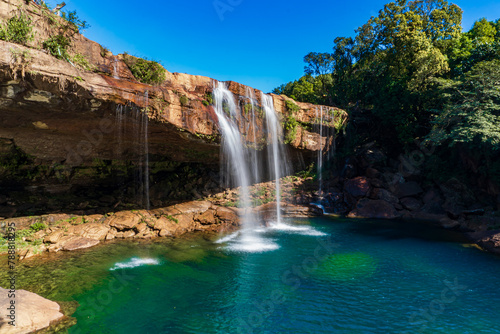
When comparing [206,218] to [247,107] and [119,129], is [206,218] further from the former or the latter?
[247,107]

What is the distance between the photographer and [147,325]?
258 inches

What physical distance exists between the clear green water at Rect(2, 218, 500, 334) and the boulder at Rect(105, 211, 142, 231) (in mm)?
1885

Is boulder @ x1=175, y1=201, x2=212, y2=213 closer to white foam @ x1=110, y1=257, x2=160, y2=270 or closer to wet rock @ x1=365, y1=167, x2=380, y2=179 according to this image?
white foam @ x1=110, y1=257, x2=160, y2=270

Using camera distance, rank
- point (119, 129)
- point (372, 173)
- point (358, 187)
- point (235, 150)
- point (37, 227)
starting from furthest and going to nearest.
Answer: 1. point (372, 173)
2. point (358, 187)
3. point (235, 150)
4. point (119, 129)
5. point (37, 227)

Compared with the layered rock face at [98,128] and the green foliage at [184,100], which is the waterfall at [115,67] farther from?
the green foliage at [184,100]

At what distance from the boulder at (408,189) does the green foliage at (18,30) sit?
2448 centimetres

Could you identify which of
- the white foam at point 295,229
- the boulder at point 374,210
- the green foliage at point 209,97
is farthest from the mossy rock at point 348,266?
the green foliage at point 209,97

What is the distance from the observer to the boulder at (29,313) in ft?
18.7

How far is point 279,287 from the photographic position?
863 cm

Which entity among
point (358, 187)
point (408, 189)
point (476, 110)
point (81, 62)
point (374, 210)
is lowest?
point (374, 210)

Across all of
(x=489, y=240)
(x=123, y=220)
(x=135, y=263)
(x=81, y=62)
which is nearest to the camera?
(x=135, y=263)

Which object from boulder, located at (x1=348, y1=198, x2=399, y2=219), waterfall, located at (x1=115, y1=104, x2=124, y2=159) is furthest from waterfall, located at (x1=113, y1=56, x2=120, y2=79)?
boulder, located at (x1=348, y1=198, x2=399, y2=219)

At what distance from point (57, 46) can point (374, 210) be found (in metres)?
21.5

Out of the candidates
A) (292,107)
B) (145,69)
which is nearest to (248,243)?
(145,69)
